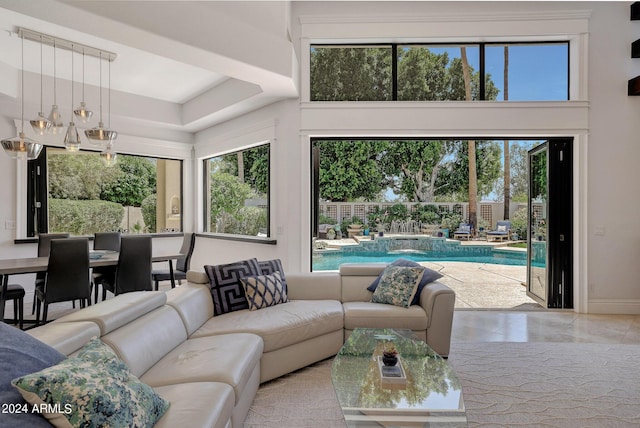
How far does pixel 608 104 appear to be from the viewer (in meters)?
4.48

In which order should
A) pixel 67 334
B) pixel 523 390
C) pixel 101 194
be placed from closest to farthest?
1. pixel 67 334
2. pixel 523 390
3. pixel 101 194

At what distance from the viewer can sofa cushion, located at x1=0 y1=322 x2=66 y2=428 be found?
3.60 feet

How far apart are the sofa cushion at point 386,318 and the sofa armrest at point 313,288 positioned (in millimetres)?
506

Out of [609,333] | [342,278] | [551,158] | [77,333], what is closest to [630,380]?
[609,333]

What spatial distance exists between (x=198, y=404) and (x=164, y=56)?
127 inches

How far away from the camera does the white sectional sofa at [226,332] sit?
167 centimetres

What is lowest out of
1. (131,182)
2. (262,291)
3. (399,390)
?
(399,390)

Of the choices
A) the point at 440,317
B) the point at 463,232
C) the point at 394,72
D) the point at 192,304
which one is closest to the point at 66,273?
Result: the point at 192,304

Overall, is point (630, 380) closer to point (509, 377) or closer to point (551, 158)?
point (509, 377)

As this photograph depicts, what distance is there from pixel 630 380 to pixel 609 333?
4.20 feet

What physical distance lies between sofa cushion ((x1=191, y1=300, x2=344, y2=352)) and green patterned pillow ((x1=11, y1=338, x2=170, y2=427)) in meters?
1.13

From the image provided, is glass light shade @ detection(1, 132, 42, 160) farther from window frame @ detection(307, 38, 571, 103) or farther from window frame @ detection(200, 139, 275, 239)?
window frame @ detection(307, 38, 571, 103)

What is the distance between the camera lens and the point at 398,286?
325 centimetres

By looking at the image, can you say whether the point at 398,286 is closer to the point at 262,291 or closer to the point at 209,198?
the point at 262,291
